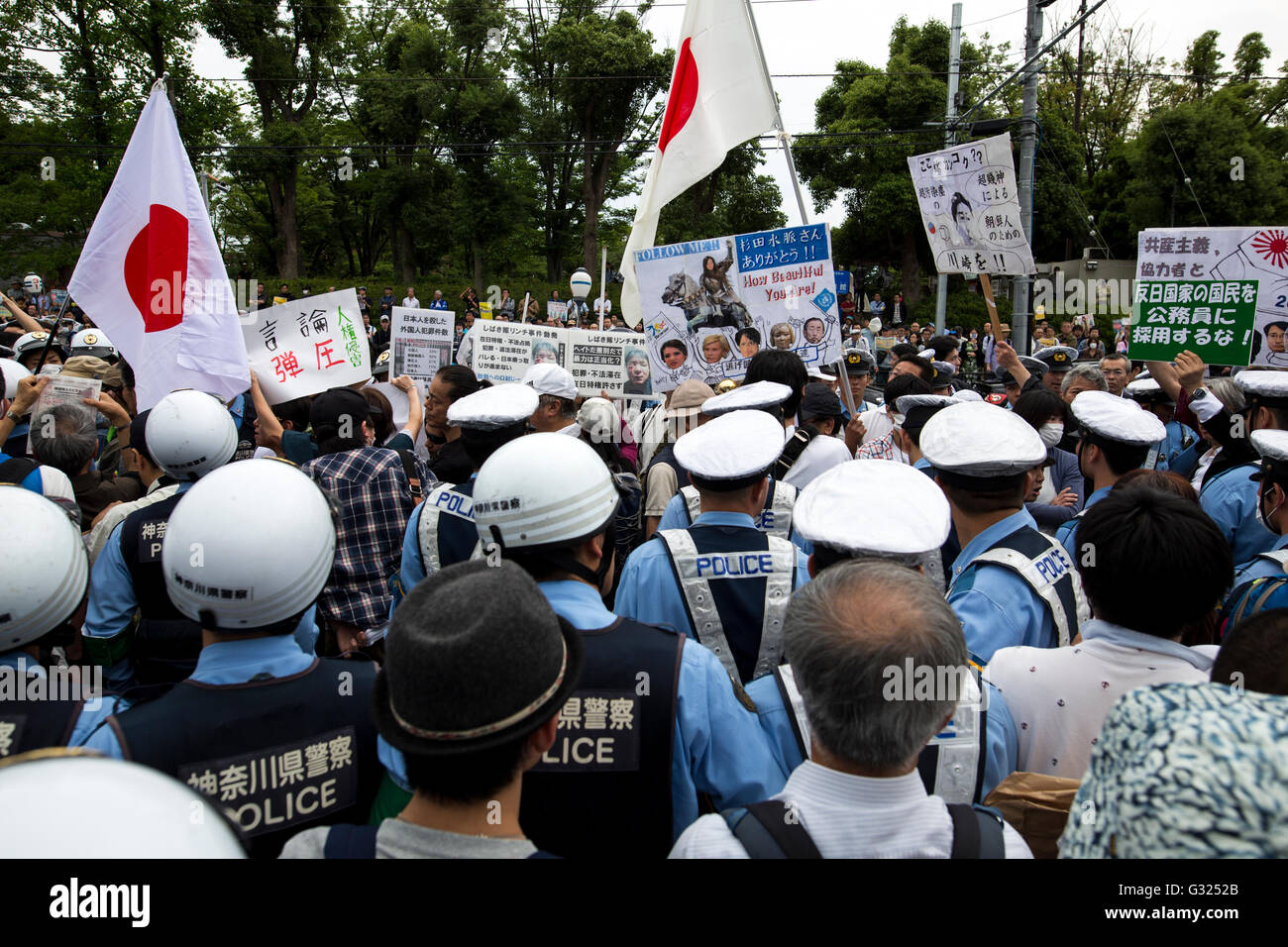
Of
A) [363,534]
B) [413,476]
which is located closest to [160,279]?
[413,476]

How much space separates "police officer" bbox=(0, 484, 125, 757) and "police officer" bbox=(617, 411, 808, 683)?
1540 mm

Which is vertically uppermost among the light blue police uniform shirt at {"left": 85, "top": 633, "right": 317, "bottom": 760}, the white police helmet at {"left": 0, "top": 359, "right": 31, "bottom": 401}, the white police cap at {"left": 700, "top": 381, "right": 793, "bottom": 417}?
the white police helmet at {"left": 0, "top": 359, "right": 31, "bottom": 401}

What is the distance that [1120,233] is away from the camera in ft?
112

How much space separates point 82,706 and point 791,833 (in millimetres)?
1644

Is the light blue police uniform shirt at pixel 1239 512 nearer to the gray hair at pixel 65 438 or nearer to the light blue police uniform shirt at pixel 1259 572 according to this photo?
the light blue police uniform shirt at pixel 1259 572

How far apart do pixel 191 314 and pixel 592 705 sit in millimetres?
4260

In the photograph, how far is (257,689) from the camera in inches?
76.9

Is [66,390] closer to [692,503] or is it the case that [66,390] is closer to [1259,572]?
[692,503]

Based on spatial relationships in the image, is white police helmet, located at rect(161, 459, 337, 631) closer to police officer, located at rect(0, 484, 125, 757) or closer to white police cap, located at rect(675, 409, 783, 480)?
police officer, located at rect(0, 484, 125, 757)

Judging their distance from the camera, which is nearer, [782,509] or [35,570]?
[35,570]

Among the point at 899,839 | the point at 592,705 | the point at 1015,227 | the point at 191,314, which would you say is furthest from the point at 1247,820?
the point at 1015,227

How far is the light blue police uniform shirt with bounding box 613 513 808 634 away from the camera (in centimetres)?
284

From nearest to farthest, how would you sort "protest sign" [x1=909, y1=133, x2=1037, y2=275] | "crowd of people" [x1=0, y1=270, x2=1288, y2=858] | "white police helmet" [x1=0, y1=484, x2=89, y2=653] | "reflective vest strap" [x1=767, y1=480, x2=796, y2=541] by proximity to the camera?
"crowd of people" [x1=0, y1=270, x2=1288, y2=858] < "white police helmet" [x1=0, y1=484, x2=89, y2=653] < "reflective vest strap" [x1=767, y1=480, x2=796, y2=541] < "protest sign" [x1=909, y1=133, x2=1037, y2=275]

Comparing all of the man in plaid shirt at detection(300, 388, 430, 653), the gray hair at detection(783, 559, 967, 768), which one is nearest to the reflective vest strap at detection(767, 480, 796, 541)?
the man in plaid shirt at detection(300, 388, 430, 653)
